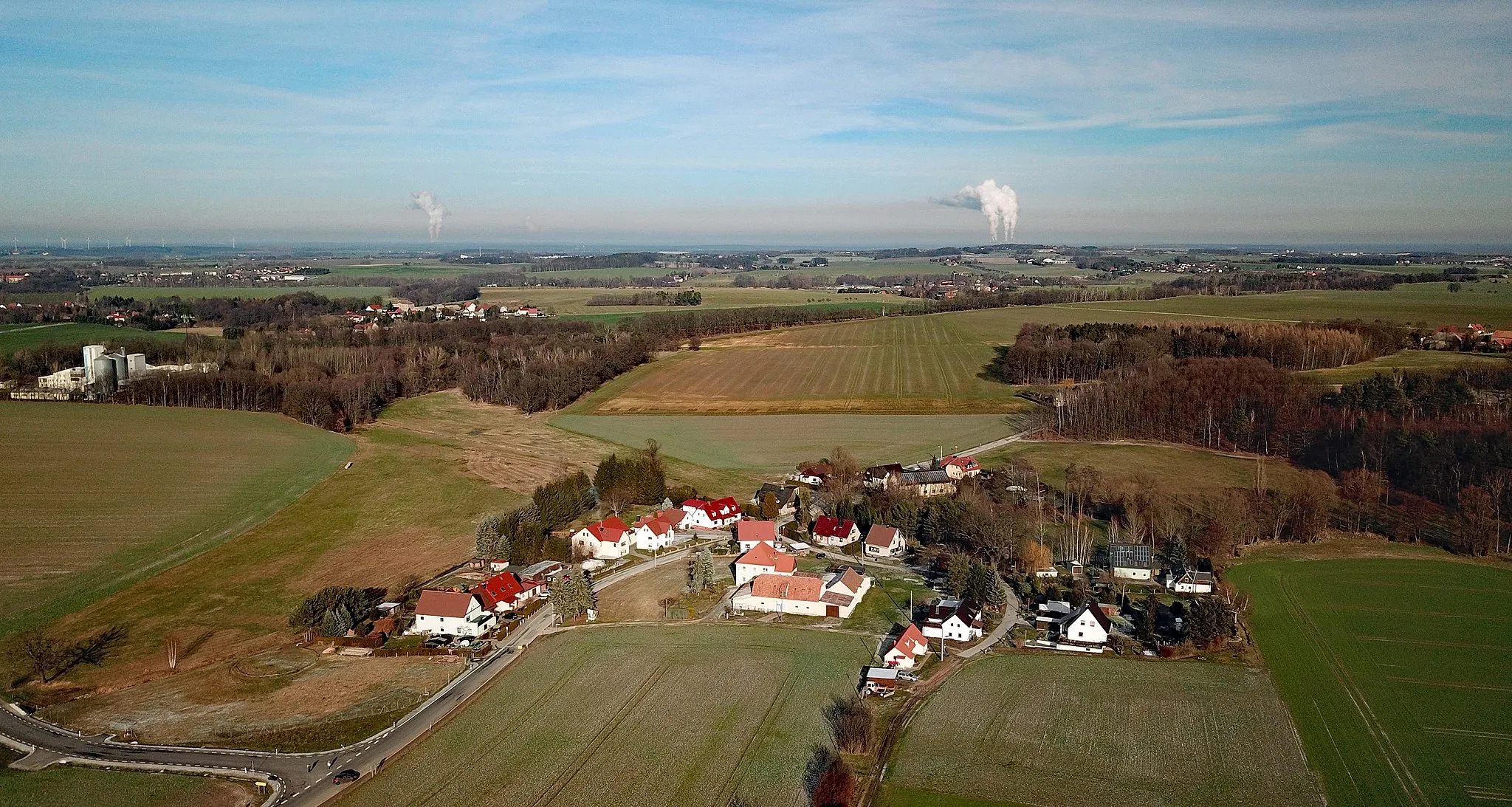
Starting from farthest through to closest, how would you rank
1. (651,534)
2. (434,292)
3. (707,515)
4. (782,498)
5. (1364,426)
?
(434,292) → (1364,426) → (782,498) → (707,515) → (651,534)

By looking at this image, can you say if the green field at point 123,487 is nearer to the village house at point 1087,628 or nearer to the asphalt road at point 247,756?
the asphalt road at point 247,756

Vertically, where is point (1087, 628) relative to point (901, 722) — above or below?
above

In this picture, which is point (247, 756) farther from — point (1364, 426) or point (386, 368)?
point (386, 368)

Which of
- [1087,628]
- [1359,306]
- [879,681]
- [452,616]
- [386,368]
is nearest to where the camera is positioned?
[879,681]

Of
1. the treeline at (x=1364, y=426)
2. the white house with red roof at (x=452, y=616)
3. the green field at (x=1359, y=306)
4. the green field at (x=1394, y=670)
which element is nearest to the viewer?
the green field at (x=1394, y=670)

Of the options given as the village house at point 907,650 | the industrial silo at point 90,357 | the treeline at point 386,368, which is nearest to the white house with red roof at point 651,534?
the village house at point 907,650

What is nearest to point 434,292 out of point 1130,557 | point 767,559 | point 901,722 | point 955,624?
point 767,559

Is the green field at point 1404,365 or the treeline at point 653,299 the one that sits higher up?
the treeline at point 653,299
